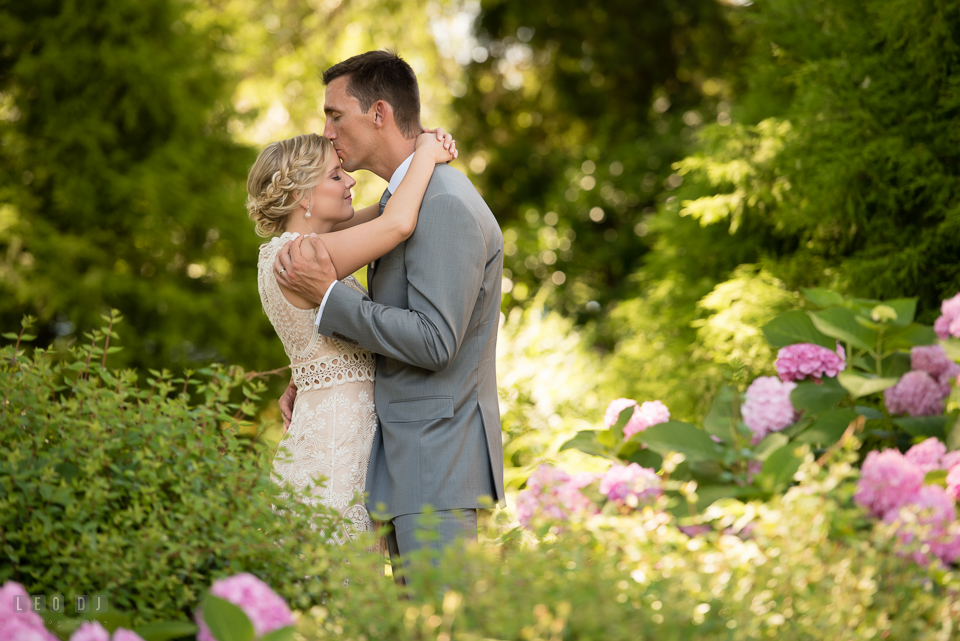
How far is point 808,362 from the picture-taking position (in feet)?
6.24

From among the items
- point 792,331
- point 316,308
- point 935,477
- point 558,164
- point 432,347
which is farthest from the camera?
point 558,164

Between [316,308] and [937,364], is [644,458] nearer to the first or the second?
[937,364]

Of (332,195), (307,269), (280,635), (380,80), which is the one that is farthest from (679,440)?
(380,80)

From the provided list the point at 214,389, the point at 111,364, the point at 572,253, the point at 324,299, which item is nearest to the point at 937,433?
the point at 324,299

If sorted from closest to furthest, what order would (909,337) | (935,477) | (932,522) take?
(932,522), (935,477), (909,337)

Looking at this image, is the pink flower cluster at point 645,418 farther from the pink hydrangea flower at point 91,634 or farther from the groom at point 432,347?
the pink hydrangea flower at point 91,634

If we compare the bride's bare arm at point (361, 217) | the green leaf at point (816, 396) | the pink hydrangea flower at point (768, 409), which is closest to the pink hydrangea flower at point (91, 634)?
the pink hydrangea flower at point (768, 409)

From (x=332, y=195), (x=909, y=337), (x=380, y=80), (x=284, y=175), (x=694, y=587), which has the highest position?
(x=380, y=80)

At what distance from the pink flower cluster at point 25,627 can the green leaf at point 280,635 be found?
270 mm

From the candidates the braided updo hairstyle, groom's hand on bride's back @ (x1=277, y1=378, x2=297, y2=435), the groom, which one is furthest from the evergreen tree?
the groom

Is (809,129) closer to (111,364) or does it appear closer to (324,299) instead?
(324,299)

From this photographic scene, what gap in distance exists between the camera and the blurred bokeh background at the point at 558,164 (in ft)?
13.1

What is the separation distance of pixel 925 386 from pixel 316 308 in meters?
1.79

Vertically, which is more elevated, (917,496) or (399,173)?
(399,173)
